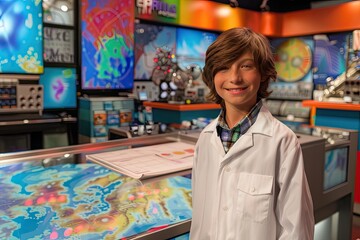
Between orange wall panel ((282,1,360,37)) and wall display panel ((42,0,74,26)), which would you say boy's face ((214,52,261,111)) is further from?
orange wall panel ((282,1,360,37))

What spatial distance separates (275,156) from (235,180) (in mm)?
130

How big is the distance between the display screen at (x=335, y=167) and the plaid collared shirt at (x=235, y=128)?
1.29 m

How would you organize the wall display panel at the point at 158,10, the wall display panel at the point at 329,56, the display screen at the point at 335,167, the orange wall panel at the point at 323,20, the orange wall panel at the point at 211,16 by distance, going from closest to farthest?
the display screen at the point at 335,167 < the wall display panel at the point at 158,10 < the orange wall panel at the point at 211,16 < the orange wall panel at the point at 323,20 < the wall display panel at the point at 329,56

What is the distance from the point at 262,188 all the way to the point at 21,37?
3509 mm

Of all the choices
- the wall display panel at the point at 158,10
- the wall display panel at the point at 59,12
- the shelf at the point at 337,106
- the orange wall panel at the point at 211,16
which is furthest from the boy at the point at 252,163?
the orange wall panel at the point at 211,16

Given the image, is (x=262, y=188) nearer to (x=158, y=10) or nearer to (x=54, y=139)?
(x=54, y=139)

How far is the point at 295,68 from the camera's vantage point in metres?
7.30

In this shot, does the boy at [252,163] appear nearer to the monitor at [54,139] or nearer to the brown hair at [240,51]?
the brown hair at [240,51]

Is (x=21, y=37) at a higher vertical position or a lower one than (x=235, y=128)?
higher

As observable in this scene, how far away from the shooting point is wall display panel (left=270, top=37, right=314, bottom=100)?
23.1 feet

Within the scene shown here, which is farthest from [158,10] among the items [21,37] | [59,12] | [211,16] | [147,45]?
[21,37]

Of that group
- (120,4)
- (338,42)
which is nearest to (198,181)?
(120,4)

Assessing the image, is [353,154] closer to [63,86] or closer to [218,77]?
→ [218,77]

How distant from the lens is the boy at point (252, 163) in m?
0.98
